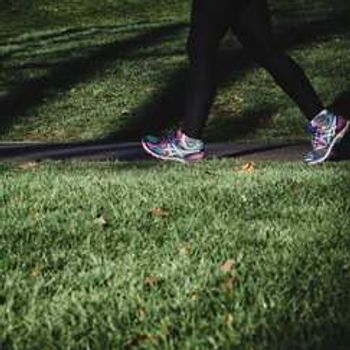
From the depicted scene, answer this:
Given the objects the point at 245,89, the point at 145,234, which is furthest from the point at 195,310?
the point at 245,89

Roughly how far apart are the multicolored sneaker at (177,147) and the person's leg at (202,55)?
6 centimetres

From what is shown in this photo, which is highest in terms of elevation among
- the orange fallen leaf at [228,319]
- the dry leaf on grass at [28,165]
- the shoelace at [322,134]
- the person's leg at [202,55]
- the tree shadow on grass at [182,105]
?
the orange fallen leaf at [228,319]

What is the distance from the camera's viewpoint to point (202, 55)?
18.2 ft

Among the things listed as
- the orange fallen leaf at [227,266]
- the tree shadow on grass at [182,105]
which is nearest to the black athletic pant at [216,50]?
the orange fallen leaf at [227,266]

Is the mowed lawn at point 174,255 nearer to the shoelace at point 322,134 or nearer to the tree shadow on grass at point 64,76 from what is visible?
the shoelace at point 322,134

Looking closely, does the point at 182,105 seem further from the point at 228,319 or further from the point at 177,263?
the point at 228,319

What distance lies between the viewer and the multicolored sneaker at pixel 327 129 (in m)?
5.48

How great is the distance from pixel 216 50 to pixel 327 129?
77 cm

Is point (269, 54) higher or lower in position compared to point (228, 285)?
lower

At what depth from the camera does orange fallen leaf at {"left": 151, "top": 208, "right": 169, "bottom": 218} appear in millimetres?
3867

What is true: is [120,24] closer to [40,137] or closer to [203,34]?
[40,137]

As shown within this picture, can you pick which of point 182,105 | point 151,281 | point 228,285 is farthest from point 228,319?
point 182,105

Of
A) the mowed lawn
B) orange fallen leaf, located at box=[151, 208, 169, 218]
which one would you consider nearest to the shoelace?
Result: the mowed lawn

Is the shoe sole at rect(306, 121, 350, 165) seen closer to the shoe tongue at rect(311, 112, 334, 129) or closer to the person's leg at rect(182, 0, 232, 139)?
the shoe tongue at rect(311, 112, 334, 129)
